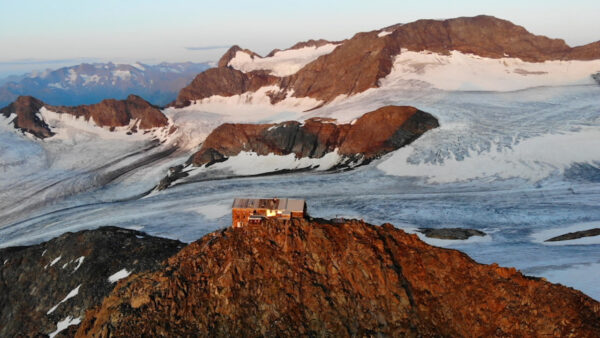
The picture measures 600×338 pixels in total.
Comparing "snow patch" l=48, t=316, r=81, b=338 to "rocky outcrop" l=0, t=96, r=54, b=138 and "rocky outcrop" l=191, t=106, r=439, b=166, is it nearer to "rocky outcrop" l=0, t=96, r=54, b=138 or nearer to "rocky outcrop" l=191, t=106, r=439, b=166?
"rocky outcrop" l=191, t=106, r=439, b=166

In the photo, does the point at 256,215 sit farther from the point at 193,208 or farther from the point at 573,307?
the point at 193,208

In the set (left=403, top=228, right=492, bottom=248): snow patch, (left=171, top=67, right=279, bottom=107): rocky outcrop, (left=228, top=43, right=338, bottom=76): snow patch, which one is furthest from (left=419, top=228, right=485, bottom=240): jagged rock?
(left=228, top=43, right=338, bottom=76): snow patch

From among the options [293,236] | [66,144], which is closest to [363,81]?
[66,144]

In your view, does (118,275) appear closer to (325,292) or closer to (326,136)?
(325,292)

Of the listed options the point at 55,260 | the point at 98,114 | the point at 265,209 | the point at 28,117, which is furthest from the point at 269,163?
the point at 28,117

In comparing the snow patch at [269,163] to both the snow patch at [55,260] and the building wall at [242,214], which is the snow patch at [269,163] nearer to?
the snow patch at [55,260]

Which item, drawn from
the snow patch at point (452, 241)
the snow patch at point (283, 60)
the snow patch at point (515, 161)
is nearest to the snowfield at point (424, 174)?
the snow patch at point (452, 241)
